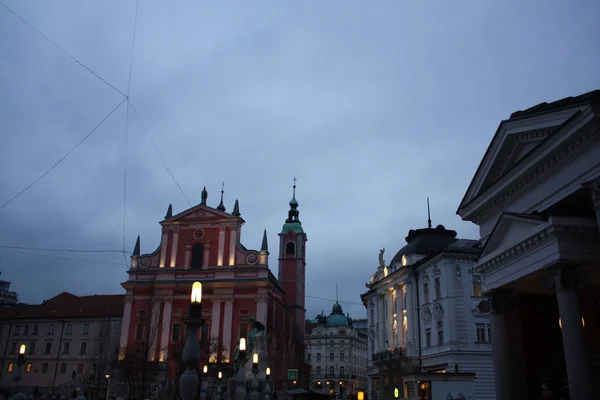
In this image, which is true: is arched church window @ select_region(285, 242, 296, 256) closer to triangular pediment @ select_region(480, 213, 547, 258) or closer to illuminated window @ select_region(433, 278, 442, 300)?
illuminated window @ select_region(433, 278, 442, 300)

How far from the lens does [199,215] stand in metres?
57.8

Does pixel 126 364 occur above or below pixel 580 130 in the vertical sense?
below

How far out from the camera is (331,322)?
114 m

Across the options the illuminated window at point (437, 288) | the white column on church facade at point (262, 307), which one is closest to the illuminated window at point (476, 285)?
the illuminated window at point (437, 288)

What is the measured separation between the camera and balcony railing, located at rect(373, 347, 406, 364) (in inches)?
1700

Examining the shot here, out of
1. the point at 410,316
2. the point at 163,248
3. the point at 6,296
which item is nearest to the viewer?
the point at 410,316

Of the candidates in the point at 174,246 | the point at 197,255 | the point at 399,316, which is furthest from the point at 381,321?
the point at 174,246

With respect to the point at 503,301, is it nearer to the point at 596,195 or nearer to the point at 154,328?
the point at 596,195

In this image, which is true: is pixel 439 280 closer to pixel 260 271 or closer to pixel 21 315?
pixel 260 271

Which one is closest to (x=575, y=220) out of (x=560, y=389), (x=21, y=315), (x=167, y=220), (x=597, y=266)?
(x=597, y=266)

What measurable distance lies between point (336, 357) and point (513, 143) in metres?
99.0

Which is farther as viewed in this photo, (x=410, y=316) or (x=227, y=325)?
(x=227, y=325)

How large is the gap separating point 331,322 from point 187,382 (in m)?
107

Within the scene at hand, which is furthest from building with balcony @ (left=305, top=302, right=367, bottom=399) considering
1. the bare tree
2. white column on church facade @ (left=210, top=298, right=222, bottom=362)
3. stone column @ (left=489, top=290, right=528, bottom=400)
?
stone column @ (left=489, top=290, right=528, bottom=400)
